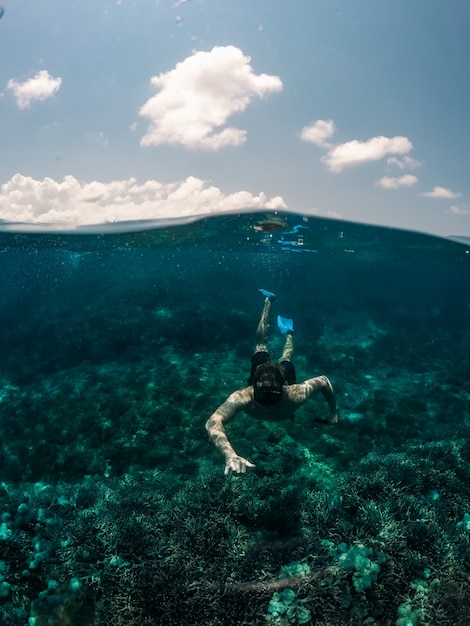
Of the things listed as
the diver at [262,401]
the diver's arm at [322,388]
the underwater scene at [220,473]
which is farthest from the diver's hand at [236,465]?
the diver's arm at [322,388]

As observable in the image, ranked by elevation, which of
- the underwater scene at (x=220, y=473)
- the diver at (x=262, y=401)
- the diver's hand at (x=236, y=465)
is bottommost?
the underwater scene at (x=220, y=473)

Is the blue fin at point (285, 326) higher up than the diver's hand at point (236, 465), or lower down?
higher up

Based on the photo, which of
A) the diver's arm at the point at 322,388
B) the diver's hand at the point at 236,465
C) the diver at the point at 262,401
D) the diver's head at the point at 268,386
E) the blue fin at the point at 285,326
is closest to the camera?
the diver's hand at the point at 236,465

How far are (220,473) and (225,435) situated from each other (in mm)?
949

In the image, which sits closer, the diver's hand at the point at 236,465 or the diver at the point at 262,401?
the diver's hand at the point at 236,465

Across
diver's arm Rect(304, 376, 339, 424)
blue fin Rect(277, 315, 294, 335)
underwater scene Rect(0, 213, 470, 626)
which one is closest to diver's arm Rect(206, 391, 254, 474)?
underwater scene Rect(0, 213, 470, 626)

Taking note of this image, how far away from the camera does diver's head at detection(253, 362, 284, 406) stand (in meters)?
5.54

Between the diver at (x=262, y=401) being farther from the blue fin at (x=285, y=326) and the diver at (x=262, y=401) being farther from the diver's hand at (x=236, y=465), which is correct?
the blue fin at (x=285, y=326)

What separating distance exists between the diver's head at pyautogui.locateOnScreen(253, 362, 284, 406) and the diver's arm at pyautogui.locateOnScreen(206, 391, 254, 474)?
0.48 m

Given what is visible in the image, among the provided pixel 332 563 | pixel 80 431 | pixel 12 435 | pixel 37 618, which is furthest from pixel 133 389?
pixel 332 563

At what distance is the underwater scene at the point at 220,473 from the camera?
3.93 metres

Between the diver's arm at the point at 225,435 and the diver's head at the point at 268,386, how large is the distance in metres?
0.48

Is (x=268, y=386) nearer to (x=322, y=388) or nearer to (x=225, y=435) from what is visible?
(x=225, y=435)

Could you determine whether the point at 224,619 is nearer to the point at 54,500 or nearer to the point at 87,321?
the point at 54,500
